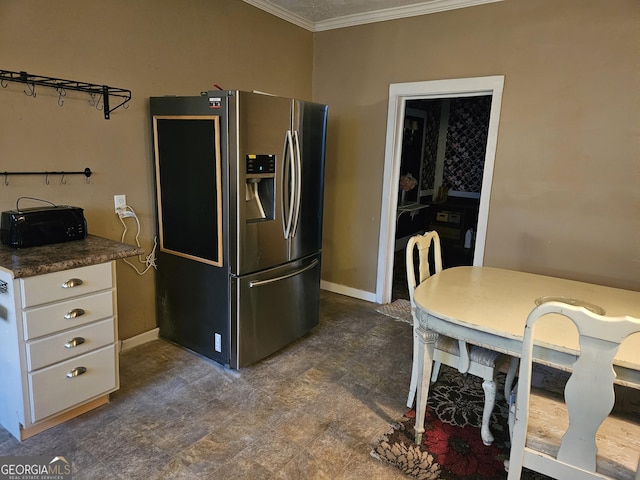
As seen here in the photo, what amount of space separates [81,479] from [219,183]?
63.7 inches

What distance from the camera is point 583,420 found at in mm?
1354

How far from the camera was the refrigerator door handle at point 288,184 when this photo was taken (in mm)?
2723

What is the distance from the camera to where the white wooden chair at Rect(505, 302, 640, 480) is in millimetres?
1262

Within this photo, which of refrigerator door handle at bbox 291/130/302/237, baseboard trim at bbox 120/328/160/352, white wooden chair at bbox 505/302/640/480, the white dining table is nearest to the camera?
white wooden chair at bbox 505/302/640/480

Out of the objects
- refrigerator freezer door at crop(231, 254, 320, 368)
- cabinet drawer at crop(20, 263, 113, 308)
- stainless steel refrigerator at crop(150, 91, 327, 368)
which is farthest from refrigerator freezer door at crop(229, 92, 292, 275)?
cabinet drawer at crop(20, 263, 113, 308)

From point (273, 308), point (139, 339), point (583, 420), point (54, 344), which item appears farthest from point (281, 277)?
point (583, 420)

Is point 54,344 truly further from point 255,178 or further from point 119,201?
point 255,178

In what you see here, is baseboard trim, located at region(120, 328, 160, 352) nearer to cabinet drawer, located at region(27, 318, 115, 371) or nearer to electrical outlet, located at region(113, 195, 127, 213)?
cabinet drawer, located at region(27, 318, 115, 371)

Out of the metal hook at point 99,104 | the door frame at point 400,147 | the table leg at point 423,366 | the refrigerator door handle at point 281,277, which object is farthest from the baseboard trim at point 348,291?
the metal hook at point 99,104

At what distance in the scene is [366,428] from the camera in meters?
2.20

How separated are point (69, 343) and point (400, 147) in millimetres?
2990

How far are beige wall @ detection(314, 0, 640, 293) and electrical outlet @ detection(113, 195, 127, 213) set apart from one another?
2327mm

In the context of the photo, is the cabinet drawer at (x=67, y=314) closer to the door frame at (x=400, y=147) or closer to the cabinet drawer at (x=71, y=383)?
the cabinet drawer at (x=71, y=383)

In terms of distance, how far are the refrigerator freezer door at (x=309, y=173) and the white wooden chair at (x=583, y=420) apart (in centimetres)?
180
